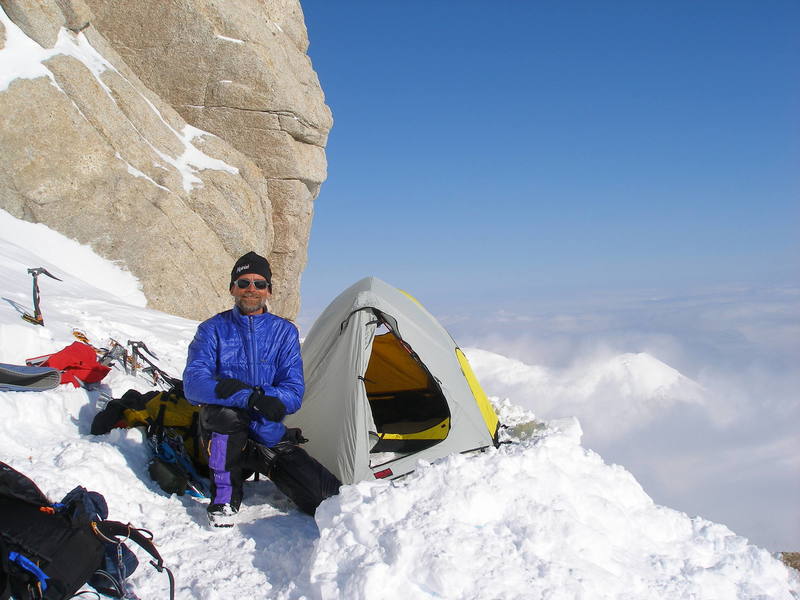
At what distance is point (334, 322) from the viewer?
648 centimetres

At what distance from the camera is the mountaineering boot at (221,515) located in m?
4.61

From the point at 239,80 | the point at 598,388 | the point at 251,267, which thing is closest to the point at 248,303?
the point at 251,267

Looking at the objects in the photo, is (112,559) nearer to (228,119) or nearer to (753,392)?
(228,119)

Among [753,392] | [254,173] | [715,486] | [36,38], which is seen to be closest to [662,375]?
[715,486]

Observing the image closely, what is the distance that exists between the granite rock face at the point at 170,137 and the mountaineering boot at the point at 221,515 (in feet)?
41.4

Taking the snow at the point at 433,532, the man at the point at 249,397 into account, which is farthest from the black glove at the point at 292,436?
the snow at the point at 433,532

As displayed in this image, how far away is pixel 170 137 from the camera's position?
20.0 metres

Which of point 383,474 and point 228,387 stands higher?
point 228,387

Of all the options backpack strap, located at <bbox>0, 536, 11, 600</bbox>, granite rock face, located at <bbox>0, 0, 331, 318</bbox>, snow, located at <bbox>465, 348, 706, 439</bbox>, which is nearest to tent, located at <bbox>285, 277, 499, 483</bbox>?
backpack strap, located at <bbox>0, 536, 11, 600</bbox>

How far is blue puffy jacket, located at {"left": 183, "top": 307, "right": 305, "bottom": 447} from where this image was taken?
495 centimetres

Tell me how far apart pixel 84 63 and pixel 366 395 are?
1741 cm

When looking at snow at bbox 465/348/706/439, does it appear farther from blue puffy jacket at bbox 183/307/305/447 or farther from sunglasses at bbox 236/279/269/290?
sunglasses at bbox 236/279/269/290

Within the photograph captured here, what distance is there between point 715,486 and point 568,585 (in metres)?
115

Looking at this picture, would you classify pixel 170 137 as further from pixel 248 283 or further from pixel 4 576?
pixel 4 576
